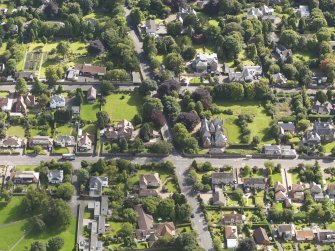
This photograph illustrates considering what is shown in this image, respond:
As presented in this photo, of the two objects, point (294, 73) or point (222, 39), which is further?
point (222, 39)

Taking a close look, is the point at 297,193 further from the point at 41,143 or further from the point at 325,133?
the point at 41,143

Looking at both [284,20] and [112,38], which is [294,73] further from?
[112,38]

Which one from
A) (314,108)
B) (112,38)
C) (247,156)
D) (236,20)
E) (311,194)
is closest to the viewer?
(311,194)

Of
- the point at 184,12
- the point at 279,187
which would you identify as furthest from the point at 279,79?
the point at 184,12

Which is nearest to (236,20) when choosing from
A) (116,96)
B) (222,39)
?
(222,39)

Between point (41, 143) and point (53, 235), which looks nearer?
point (53, 235)

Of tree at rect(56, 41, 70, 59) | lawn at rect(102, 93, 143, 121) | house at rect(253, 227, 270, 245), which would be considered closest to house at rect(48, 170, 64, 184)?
lawn at rect(102, 93, 143, 121)

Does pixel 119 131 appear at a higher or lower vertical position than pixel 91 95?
lower
